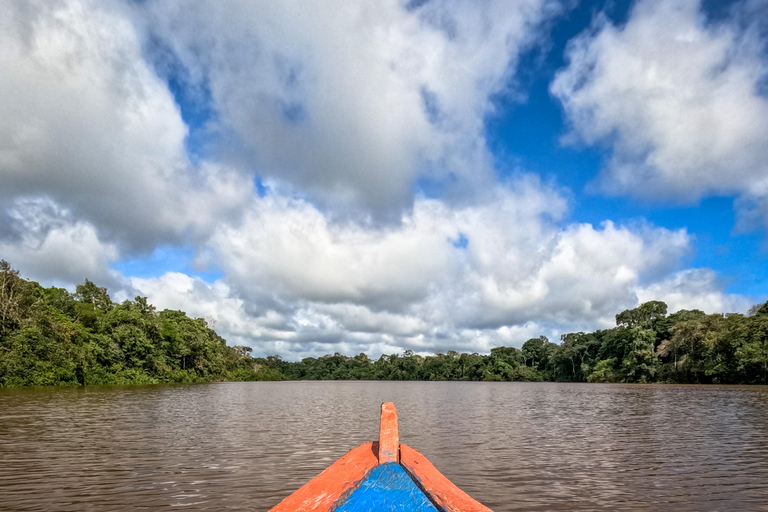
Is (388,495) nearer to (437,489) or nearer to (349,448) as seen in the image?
(437,489)

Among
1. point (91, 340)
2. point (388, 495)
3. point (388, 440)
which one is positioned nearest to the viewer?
point (388, 495)

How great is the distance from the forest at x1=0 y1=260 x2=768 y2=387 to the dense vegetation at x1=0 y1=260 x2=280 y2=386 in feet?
0.39

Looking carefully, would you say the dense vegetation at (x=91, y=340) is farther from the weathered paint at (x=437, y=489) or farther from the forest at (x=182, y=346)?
the weathered paint at (x=437, y=489)

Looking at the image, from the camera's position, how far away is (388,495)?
4129 millimetres

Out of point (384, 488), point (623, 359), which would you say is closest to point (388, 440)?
point (384, 488)

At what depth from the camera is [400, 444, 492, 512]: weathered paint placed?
4.04 meters

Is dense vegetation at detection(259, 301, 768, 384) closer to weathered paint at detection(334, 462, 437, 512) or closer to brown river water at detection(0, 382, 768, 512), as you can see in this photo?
brown river water at detection(0, 382, 768, 512)

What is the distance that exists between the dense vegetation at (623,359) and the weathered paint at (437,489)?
73.2 metres

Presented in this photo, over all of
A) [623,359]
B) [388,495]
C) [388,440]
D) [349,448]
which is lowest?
[349,448]

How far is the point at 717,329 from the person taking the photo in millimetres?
70250

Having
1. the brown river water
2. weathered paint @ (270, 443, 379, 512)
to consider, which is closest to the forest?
the brown river water

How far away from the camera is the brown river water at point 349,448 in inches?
386

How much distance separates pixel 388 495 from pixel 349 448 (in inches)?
484

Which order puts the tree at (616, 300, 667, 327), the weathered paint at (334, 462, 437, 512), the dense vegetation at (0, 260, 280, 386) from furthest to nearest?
the tree at (616, 300, 667, 327)
the dense vegetation at (0, 260, 280, 386)
the weathered paint at (334, 462, 437, 512)
